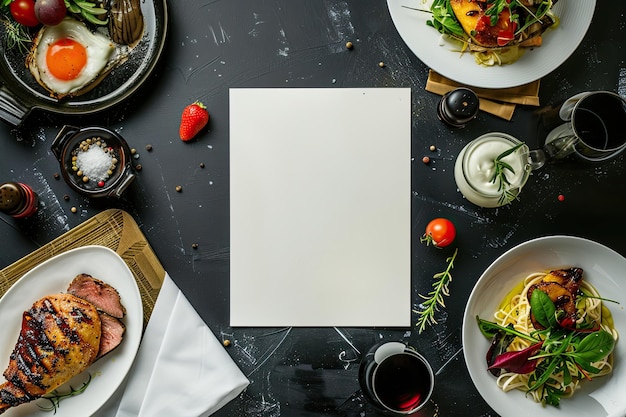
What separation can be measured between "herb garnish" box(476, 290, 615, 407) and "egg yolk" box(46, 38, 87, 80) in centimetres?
98

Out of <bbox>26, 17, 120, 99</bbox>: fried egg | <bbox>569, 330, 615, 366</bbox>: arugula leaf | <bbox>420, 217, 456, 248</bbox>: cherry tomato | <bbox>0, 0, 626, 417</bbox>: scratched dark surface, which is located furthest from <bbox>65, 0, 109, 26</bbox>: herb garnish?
<bbox>569, 330, 615, 366</bbox>: arugula leaf

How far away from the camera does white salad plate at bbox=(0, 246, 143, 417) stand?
48.9 inches

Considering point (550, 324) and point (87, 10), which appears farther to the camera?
point (87, 10)

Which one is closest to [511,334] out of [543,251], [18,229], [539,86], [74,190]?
[543,251]

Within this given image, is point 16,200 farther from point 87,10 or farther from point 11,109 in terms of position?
point 87,10

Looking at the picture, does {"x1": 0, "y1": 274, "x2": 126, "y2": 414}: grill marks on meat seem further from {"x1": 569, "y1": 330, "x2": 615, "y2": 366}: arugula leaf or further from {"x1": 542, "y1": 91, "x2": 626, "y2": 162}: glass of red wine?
{"x1": 542, "y1": 91, "x2": 626, "y2": 162}: glass of red wine

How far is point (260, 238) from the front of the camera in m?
1.32

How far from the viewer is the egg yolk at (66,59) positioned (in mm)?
1292

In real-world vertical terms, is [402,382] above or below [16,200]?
below

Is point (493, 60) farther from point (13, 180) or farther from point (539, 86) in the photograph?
point (13, 180)

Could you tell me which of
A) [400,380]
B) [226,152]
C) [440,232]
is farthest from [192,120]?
[400,380]

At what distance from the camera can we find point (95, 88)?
130 cm

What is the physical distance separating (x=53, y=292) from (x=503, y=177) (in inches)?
37.5

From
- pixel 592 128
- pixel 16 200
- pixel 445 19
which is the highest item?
pixel 445 19
